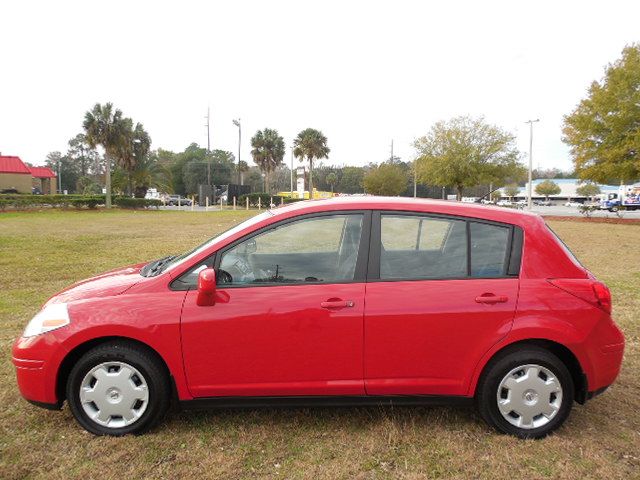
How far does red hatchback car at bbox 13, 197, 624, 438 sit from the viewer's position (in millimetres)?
3025

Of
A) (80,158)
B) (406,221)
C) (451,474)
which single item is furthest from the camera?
(80,158)

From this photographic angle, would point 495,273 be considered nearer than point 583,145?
Yes

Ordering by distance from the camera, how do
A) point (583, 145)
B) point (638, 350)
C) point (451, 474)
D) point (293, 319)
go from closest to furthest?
point (451, 474) < point (293, 319) < point (638, 350) < point (583, 145)

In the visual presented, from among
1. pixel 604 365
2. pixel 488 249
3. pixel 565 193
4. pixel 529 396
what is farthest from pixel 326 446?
pixel 565 193

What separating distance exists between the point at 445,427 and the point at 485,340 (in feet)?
2.46

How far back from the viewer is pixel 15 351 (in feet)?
10.4

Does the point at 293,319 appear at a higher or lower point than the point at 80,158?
lower

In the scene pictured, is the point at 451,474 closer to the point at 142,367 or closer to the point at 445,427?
the point at 445,427

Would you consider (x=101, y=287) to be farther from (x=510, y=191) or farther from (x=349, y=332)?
(x=510, y=191)

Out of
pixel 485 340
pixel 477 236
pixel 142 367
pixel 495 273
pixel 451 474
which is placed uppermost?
pixel 477 236

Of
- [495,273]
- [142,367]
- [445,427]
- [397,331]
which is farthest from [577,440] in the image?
[142,367]

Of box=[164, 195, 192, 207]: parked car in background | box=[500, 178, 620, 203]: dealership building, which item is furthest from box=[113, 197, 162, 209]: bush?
box=[500, 178, 620, 203]: dealership building

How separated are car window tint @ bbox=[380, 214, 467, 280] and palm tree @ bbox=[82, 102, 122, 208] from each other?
43.2 metres

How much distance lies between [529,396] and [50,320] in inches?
126
